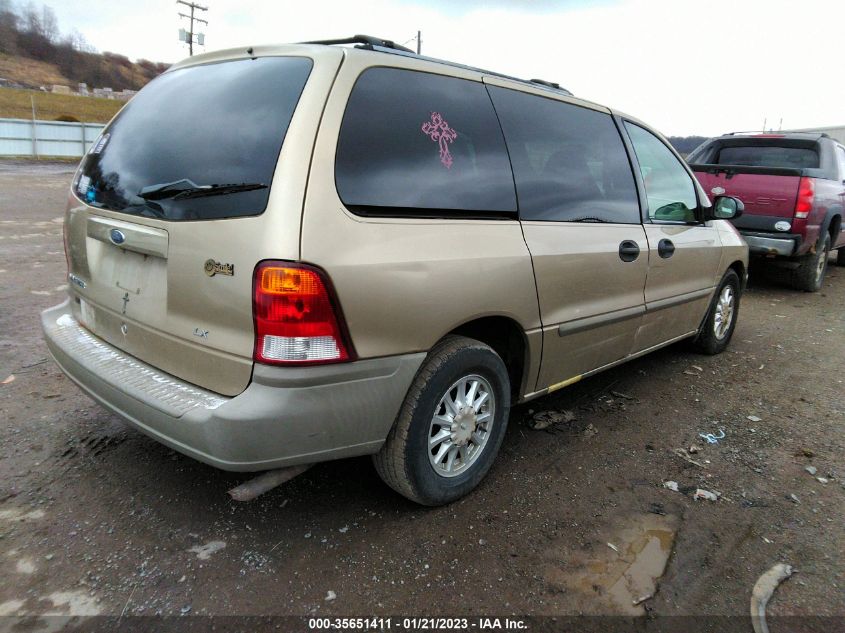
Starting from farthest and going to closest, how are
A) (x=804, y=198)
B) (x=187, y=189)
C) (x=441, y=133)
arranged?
1. (x=804, y=198)
2. (x=441, y=133)
3. (x=187, y=189)

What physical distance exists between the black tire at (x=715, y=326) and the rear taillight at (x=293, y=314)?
3687mm

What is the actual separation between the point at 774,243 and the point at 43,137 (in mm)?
32279

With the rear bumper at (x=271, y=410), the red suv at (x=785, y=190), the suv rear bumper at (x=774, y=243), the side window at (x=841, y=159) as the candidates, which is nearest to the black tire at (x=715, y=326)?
the suv rear bumper at (x=774, y=243)

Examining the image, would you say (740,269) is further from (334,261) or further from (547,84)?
(334,261)

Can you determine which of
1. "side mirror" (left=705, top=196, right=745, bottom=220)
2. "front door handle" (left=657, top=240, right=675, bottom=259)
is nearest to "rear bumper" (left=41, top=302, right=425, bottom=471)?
"front door handle" (left=657, top=240, right=675, bottom=259)

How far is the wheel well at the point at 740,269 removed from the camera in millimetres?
4920

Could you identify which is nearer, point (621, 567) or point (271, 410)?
point (271, 410)

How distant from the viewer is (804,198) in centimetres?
686

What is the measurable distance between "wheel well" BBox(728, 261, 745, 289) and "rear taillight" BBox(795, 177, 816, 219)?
98.0 inches

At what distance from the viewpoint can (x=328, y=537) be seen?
2434 mm

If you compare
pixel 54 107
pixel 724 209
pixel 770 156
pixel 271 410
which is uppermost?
pixel 54 107

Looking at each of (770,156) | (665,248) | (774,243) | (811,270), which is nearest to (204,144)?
(665,248)

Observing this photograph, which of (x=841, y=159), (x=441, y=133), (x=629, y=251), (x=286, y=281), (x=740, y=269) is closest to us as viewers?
(x=286, y=281)

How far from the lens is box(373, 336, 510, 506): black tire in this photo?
237 cm
